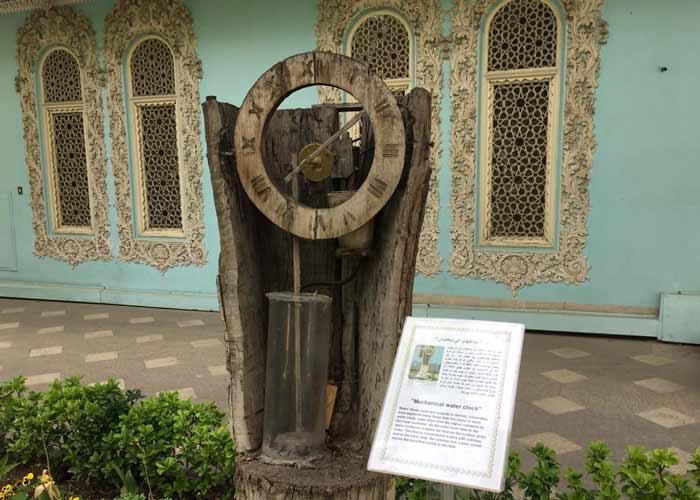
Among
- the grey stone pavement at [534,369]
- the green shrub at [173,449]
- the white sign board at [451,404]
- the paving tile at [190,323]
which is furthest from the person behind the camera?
the paving tile at [190,323]

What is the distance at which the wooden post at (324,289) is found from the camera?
5.05 feet

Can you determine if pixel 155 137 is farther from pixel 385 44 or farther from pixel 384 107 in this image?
pixel 384 107

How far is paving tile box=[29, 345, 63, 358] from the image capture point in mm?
4668

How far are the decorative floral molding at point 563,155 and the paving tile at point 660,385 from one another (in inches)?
47.5

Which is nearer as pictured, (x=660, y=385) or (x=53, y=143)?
(x=660, y=385)

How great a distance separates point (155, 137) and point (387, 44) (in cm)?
270

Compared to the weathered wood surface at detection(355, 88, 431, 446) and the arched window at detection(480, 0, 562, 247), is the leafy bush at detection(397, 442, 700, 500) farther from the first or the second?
the arched window at detection(480, 0, 562, 247)

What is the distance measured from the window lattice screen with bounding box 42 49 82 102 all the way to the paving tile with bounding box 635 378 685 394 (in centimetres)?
617

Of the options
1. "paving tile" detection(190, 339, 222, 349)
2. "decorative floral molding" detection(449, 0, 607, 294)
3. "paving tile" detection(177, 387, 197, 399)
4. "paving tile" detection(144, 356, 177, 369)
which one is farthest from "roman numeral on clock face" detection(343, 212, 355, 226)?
"decorative floral molding" detection(449, 0, 607, 294)

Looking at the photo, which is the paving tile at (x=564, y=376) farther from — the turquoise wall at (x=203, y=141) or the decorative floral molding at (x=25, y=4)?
the decorative floral molding at (x=25, y=4)

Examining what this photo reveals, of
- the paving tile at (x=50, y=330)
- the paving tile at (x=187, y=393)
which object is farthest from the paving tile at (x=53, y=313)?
the paving tile at (x=187, y=393)

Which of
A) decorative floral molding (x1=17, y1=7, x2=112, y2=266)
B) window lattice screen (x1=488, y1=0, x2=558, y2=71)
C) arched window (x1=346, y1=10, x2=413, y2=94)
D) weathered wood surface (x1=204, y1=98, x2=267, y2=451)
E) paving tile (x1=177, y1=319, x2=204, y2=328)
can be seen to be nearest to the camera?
weathered wood surface (x1=204, y1=98, x2=267, y2=451)

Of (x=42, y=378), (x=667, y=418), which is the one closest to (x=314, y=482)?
(x=667, y=418)

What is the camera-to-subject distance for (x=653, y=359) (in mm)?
4273
